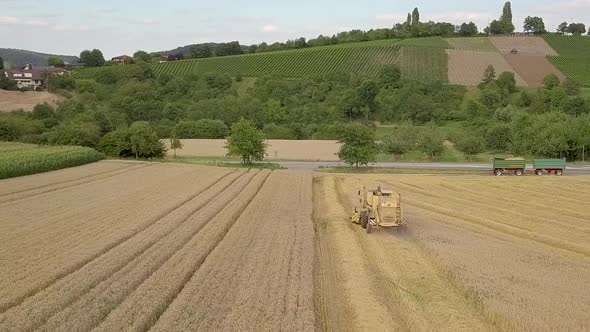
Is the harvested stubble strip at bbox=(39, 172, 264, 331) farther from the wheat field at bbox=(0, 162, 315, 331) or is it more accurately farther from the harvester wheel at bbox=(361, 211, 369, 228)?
the harvester wheel at bbox=(361, 211, 369, 228)

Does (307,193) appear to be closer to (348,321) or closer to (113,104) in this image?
(348,321)

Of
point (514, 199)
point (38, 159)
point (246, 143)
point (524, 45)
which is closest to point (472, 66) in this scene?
point (524, 45)

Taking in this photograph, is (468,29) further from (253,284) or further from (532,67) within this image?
(253,284)

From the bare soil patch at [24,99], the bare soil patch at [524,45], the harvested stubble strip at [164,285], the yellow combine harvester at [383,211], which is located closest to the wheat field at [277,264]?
the harvested stubble strip at [164,285]

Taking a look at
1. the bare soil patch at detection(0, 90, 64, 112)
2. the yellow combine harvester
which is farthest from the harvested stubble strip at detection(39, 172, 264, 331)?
the bare soil patch at detection(0, 90, 64, 112)

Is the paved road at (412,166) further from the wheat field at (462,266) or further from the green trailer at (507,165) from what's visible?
the wheat field at (462,266)
